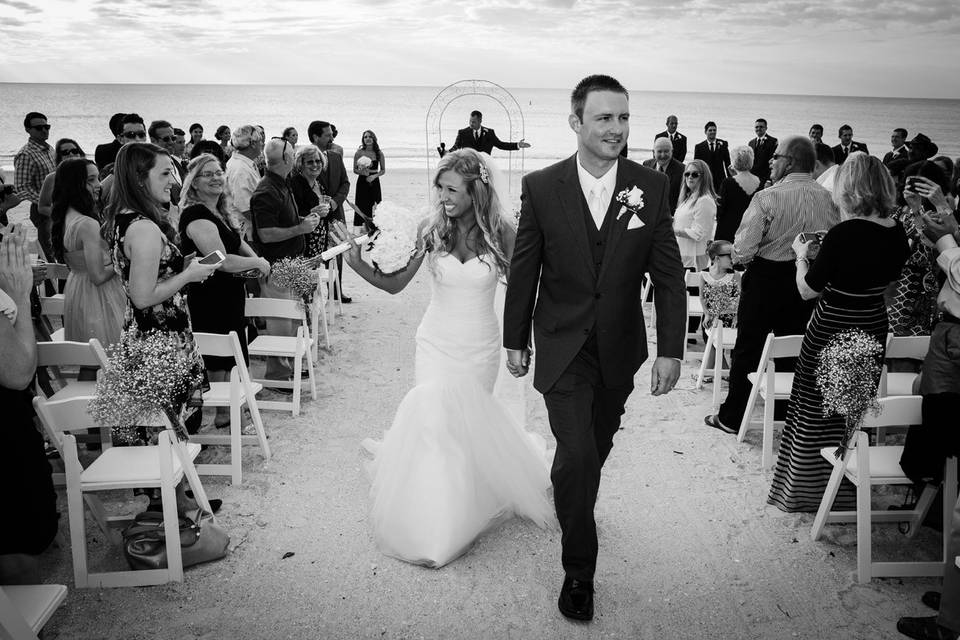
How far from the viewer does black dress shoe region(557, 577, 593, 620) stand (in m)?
3.03

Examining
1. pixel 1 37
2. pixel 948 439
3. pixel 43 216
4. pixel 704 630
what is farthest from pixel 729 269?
pixel 1 37

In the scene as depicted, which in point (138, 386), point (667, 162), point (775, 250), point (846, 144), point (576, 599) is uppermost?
point (846, 144)

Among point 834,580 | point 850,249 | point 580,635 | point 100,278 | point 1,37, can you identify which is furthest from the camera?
point 1,37

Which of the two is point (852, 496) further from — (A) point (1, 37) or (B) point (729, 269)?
(A) point (1, 37)

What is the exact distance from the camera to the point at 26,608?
7.75 ft

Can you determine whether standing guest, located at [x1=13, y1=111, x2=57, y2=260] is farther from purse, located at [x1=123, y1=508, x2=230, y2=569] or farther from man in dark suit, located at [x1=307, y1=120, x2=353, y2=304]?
purse, located at [x1=123, y1=508, x2=230, y2=569]

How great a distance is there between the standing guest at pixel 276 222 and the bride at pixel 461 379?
246 centimetres

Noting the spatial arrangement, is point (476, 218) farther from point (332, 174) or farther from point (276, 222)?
point (332, 174)

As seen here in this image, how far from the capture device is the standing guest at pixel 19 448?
2.67 m

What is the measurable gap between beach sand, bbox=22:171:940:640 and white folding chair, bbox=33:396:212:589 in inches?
3.1

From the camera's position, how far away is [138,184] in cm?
379

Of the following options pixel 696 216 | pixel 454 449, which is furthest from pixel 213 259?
pixel 696 216

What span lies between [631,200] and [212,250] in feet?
10.5

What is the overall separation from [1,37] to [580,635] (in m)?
65.5
